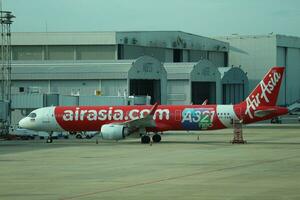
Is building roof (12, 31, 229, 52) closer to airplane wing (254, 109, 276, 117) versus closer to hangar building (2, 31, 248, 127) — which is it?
hangar building (2, 31, 248, 127)

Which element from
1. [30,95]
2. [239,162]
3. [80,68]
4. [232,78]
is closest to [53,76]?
[80,68]

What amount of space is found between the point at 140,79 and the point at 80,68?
8.41m

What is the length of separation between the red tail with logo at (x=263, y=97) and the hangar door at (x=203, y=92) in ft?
178

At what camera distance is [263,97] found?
5944 centimetres

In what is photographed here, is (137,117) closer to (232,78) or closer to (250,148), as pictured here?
(250,148)

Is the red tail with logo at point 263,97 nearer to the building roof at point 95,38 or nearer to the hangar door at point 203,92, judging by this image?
the hangar door at point 203,92

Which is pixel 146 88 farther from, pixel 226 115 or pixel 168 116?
pixel 226 115

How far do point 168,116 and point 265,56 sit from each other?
81517 millimetres

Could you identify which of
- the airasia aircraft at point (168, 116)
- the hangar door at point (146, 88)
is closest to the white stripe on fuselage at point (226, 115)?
the airasia aircraft at point (168, 116)

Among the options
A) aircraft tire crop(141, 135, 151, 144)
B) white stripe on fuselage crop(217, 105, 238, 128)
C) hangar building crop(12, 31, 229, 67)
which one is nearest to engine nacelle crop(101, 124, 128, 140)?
aircraft tire crop(141, 135, 151, 144)

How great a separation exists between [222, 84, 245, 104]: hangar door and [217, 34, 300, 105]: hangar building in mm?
7609

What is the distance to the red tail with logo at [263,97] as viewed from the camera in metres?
59.2

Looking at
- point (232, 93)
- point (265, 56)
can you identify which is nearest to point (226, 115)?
point (232, 93)

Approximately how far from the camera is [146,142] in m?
60.5
